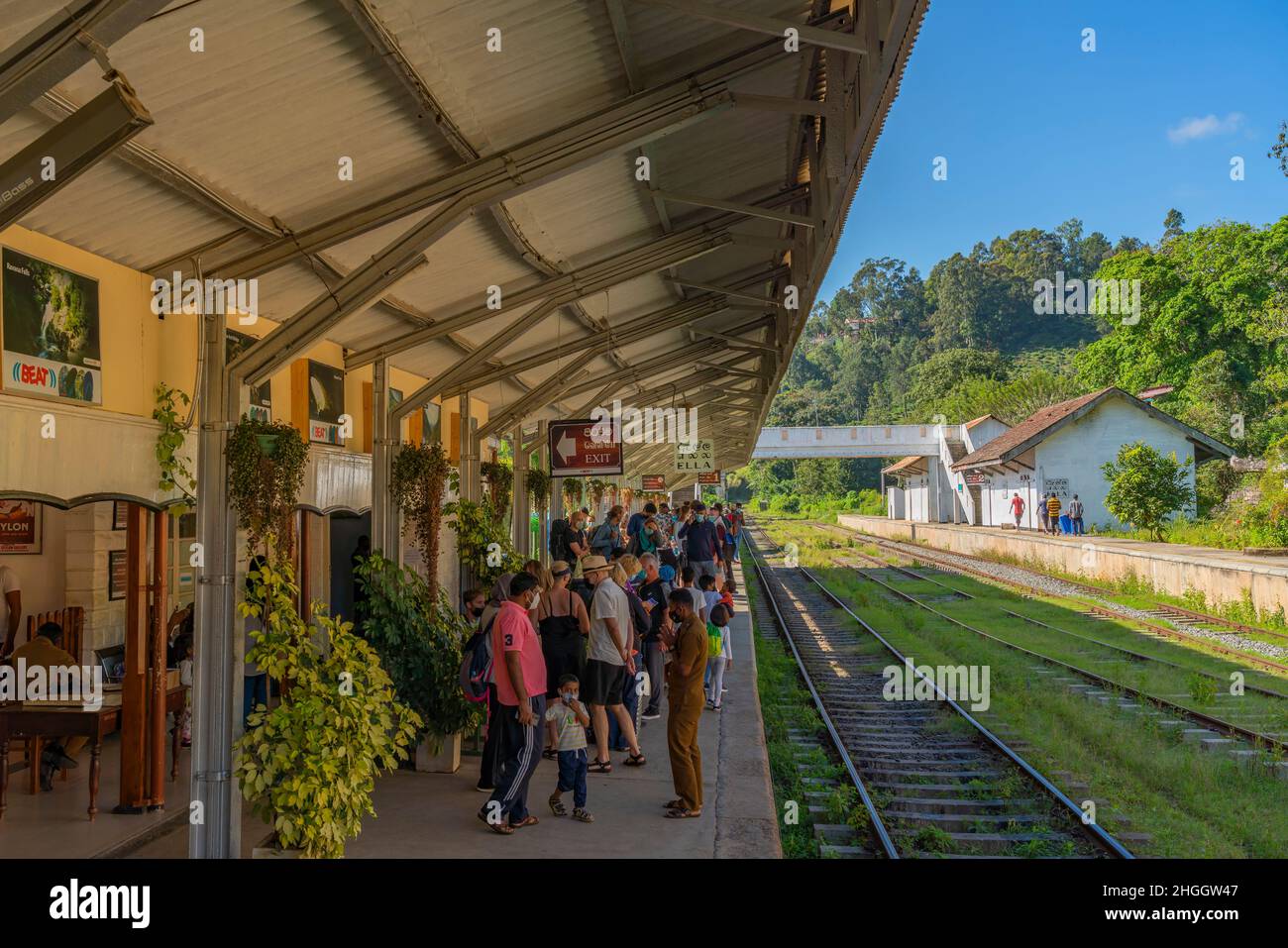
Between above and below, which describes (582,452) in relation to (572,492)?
above

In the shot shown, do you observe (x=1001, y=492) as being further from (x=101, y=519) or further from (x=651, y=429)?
(x=101, y=519)

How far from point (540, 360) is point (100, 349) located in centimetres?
682

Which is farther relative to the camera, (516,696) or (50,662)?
(50,662)

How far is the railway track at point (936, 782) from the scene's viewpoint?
7.63m

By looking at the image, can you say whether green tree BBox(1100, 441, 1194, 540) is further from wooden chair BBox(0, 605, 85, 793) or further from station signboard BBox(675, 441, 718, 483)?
wooden chair BBox(0, 605, 85, 793)

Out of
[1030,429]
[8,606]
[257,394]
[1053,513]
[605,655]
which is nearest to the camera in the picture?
[605,655]

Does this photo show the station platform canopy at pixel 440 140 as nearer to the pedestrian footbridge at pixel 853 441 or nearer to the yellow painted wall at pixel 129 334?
the yellow painted wall at pixel 129 334

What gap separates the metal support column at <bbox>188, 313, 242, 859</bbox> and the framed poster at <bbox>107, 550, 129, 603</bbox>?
4.59m

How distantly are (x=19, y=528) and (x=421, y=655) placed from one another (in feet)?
15.5

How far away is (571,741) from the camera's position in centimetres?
733

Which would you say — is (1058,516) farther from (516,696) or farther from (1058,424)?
(516,696)

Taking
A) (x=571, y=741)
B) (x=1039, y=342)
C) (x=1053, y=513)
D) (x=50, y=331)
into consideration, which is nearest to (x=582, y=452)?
(x=571, y=741)

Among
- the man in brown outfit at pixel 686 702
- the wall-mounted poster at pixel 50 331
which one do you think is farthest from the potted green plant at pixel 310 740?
the man in brown outfit at pixel 686 702

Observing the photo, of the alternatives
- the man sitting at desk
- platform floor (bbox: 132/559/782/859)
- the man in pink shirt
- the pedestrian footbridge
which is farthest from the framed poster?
the pedestrian footbridge
